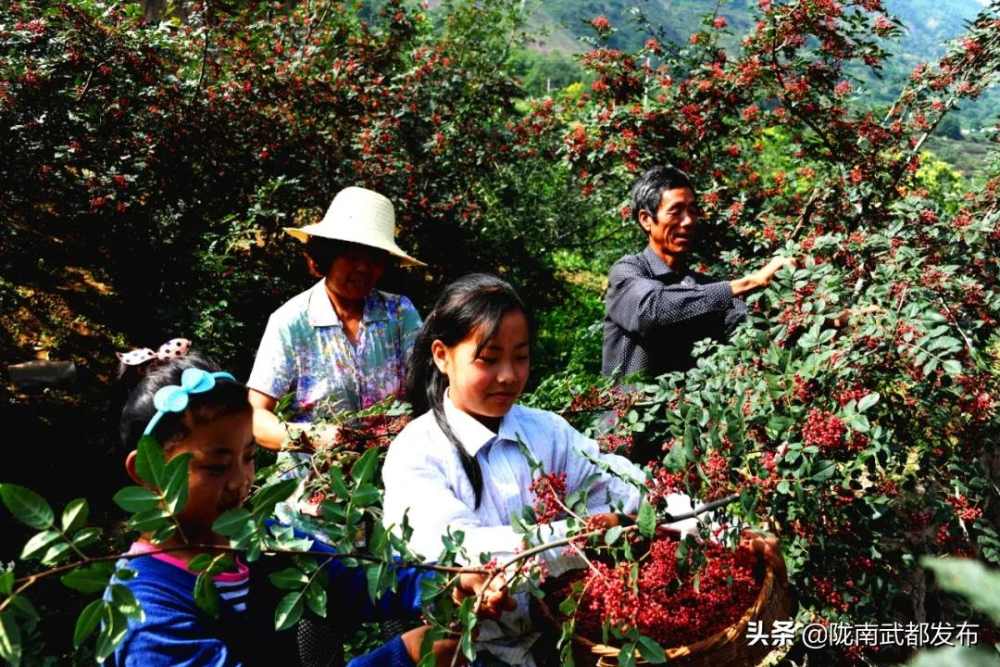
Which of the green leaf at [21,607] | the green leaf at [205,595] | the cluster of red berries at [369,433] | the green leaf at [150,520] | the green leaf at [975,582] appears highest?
the green leaf at [975,582]

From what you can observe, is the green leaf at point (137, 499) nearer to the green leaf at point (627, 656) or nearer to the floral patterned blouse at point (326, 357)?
the green leaf at point (627, 656)

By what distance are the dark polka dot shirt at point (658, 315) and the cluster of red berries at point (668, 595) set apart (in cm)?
107

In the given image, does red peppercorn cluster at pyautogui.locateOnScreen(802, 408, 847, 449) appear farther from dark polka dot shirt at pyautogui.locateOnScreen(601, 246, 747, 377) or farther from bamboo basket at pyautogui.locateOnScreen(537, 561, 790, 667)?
dark polka dot shirt at pyautogui.locateOnScreen(601, 246, 747, 377)

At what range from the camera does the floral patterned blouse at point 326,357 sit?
2.51m

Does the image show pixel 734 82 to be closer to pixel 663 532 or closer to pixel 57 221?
pixel 663 532

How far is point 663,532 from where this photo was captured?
171cm

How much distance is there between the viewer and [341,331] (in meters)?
2.60

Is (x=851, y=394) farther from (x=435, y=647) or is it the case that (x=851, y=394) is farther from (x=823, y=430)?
(x=435, y=647)

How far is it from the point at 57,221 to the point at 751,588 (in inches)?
175

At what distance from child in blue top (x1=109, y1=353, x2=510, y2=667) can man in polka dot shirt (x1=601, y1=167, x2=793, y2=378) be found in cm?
147

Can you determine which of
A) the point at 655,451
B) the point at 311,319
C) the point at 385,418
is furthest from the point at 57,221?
the point at 655,451

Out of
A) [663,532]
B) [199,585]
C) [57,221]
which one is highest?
[57,221]

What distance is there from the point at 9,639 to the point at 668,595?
1159 millimetres

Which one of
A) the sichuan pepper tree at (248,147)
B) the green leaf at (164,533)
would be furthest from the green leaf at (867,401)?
the sichuan pepper tree at (248,147)
